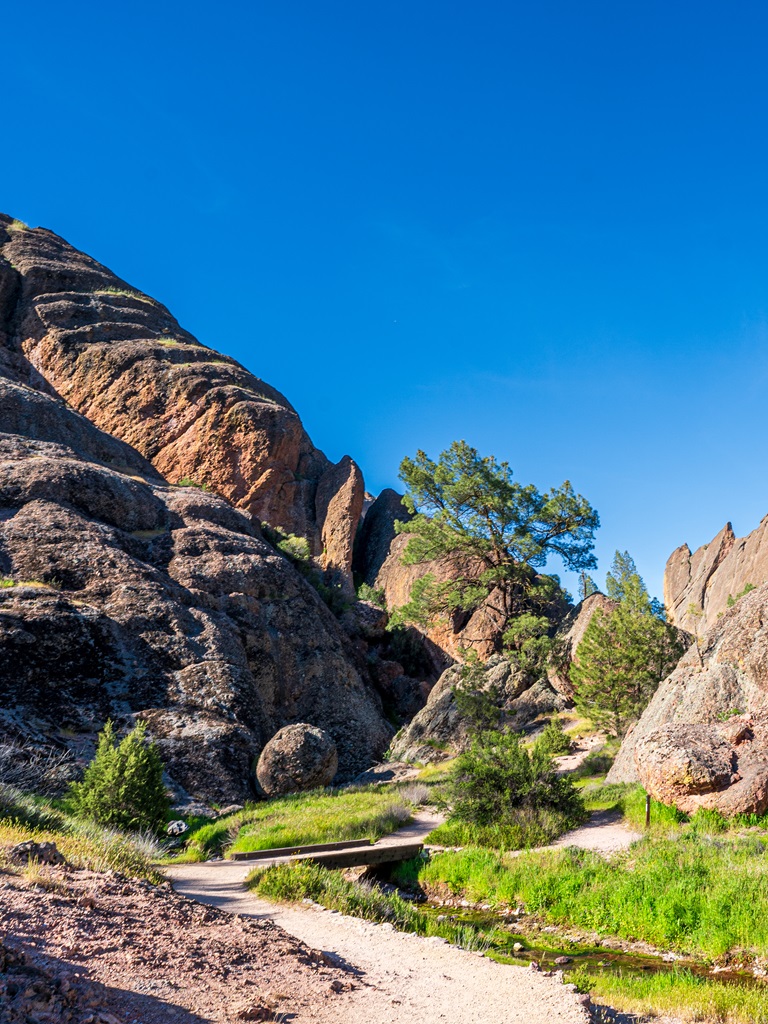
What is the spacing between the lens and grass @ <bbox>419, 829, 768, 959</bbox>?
895cm

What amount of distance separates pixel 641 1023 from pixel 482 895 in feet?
19.5

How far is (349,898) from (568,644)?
88.7 ft

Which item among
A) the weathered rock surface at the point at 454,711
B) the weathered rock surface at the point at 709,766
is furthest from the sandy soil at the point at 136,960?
the weathered rock surface at the point at 454,711

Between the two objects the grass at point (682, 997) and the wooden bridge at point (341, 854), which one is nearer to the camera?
the grass at point (682, 997)

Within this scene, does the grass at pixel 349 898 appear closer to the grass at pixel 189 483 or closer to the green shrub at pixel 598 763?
the green shrub at pixel 598 763

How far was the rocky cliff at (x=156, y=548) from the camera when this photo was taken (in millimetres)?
21547

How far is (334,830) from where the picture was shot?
1534 centimetres

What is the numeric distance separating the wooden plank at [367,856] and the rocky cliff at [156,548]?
25.4 feet

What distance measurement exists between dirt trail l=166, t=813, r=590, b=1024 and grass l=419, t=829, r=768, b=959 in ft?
10.9

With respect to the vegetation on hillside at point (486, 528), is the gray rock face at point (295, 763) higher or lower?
lower

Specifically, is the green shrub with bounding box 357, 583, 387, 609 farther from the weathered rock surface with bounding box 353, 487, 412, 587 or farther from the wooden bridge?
the wooden bridge

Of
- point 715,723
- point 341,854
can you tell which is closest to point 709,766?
point 715,723

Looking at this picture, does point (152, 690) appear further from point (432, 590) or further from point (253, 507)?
point (253, 507)

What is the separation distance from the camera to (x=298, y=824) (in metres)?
15.6
